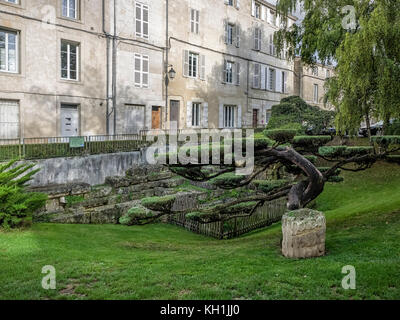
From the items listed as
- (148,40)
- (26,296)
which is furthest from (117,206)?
(148,40)

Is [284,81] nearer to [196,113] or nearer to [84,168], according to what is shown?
[196,113]

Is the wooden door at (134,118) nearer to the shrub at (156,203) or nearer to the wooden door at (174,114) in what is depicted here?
the wooden door at (174,114)

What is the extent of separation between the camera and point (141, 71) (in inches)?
865

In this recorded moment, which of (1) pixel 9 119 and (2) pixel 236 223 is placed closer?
(2) pixel 236 223

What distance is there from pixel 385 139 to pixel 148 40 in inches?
673

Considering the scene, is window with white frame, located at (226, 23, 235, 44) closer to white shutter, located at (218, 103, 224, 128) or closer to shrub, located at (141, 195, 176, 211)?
white shutter, located at (218, 103, 224, 128)

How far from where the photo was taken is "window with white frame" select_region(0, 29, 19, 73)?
16.9m

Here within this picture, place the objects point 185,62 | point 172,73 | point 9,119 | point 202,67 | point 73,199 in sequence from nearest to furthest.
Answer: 1. point 73,199
2. point 9,119
3. point 172,73
4. point 185,62
5. point 202,67

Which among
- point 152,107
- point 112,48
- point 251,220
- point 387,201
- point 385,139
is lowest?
point 251,220

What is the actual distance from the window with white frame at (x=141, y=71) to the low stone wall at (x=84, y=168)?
5630 mm

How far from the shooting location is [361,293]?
478 centimetres

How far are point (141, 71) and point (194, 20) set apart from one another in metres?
6.33

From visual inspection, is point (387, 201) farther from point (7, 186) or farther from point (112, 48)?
point (112, 48)

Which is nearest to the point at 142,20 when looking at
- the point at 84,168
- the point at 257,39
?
the point at 84,168
